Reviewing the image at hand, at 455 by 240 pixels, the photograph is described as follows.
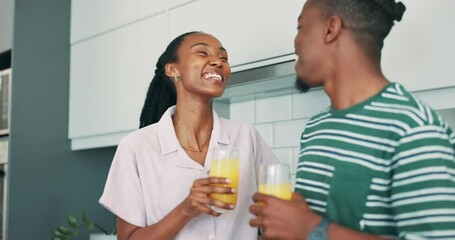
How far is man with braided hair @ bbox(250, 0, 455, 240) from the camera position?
80cm

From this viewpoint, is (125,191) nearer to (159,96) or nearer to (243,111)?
(159,96)

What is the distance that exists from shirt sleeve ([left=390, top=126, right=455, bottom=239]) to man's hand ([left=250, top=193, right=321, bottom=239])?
5.4 inches

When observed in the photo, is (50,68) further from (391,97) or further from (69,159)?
(391,97)

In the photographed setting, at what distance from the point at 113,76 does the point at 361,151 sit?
5.30ft

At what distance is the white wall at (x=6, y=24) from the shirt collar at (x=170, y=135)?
1.32m

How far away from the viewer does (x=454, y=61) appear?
4.33 feet

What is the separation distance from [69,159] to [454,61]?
5.91ft

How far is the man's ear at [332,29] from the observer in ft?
3.14

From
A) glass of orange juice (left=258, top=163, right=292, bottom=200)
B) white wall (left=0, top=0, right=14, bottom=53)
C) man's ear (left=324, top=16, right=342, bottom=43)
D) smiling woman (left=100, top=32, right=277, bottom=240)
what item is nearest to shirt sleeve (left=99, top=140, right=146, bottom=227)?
smiling woman (left=100, top=32, right=277, bottom=240)

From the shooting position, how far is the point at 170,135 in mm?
1366

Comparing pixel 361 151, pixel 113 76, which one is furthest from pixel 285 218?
pixel 113 76

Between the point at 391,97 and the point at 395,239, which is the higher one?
the point at 391,97

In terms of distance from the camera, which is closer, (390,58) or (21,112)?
(390,58)

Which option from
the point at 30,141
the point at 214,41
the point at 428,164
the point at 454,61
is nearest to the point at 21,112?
the point at 30,141
